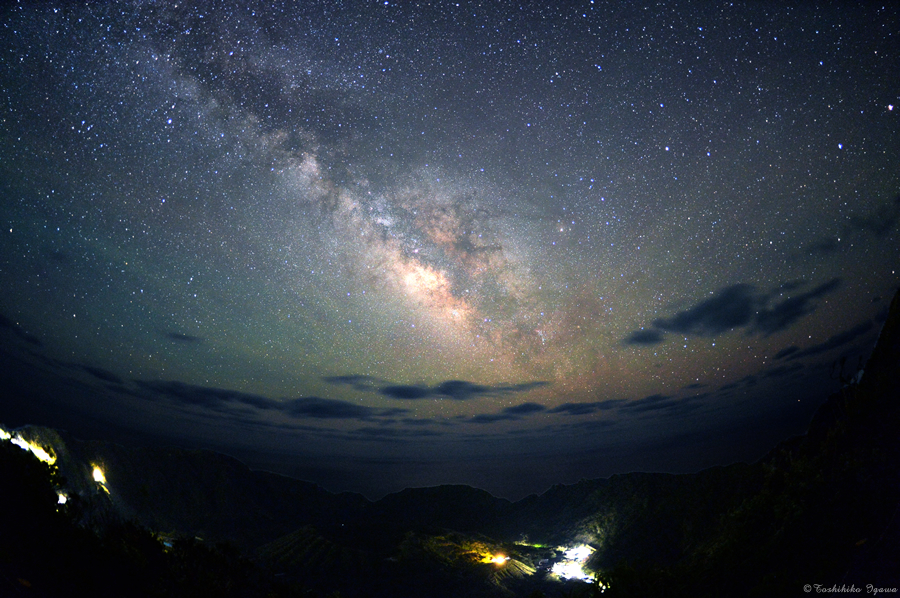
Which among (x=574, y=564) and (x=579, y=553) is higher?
(x=574, y=564)

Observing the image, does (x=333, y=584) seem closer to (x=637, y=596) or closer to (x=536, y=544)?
(x=536, y=544)

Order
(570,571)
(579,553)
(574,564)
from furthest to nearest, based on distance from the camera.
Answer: (579,553), (574,564), (570,571)

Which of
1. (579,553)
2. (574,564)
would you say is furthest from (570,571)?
(579,553)

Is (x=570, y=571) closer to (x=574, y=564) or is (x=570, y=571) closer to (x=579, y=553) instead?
(x=574, y=564)

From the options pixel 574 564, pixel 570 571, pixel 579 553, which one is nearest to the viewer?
pixel 570 571

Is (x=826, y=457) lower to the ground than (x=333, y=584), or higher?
higher

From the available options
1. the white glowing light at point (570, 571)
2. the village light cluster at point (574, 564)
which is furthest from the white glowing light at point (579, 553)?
the white glowing light at point (570, 571)

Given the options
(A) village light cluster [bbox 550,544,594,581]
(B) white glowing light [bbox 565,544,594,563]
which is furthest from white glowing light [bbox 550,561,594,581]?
(B) white glowing light [bbox 565,544,594,563]

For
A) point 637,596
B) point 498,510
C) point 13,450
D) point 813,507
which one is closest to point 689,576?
point 637,596

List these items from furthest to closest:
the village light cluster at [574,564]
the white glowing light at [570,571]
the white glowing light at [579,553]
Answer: the white glowing light at [579,553] < the village light cluster at [574,564] < the white glowing light at [570,571]

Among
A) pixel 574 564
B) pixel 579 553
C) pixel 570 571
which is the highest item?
pixel 570 571

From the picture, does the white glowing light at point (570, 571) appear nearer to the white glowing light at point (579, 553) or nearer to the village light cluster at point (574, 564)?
the village light cluster at point (574, 564)
